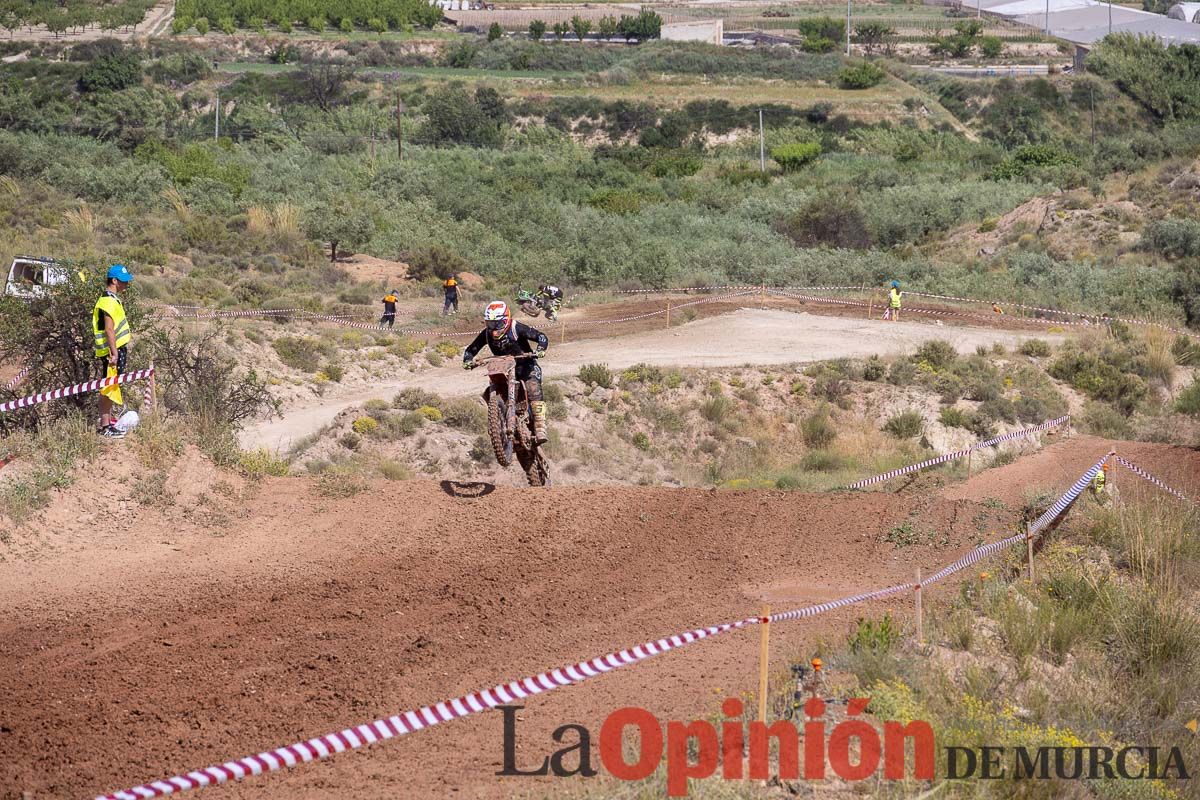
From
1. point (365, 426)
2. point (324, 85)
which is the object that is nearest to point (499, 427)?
point (365, 426)

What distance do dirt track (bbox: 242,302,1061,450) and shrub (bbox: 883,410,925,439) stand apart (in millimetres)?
3937

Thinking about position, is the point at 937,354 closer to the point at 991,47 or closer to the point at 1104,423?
the point at 1104,423

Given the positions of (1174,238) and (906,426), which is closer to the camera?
(906,426)

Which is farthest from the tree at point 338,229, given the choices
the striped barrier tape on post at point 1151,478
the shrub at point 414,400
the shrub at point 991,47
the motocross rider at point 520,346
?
the shrub at point 991,47

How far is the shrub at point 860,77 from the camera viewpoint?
91.7 metres

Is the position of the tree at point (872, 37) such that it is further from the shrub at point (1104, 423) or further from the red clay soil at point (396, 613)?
the red clay soil at point (396, 613)

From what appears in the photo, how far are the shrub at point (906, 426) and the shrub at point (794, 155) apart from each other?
154ft

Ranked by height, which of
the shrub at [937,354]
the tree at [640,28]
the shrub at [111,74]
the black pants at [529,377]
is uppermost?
the tree at [640,28]

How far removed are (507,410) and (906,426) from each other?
12120mm

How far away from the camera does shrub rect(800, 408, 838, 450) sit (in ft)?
76.2

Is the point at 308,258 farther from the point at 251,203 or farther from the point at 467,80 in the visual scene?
the point at 467,80

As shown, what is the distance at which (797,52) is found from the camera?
104125 millimetres

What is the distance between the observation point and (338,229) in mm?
44000

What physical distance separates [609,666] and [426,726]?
1.17 m
